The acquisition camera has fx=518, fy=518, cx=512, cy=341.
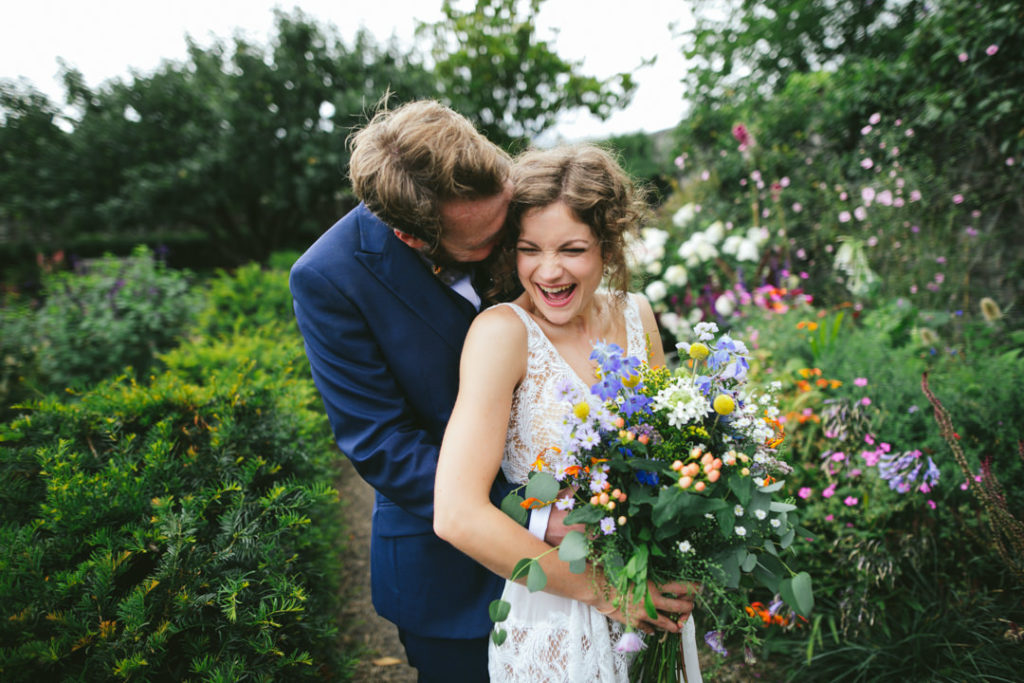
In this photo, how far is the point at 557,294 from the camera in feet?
5.21

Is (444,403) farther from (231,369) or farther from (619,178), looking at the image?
(231,369)

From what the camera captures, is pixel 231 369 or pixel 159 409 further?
pixel 231 369

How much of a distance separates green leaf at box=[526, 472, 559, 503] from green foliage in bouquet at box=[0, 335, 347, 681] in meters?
1.07

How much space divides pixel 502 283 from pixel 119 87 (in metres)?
15.4

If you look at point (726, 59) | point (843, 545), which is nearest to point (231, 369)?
point (843, 545)

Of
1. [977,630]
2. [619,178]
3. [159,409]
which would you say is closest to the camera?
[619,178]

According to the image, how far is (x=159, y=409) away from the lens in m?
2.23

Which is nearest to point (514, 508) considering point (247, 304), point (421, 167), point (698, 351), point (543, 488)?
point (543, 488)

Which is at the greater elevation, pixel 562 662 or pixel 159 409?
pixel 159 409

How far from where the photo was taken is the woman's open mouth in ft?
5.15

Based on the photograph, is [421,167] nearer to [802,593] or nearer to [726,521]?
[726,521]

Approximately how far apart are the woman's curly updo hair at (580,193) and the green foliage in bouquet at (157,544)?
4.23 ft

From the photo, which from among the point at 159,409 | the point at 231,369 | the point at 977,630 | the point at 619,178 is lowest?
the point at 977,630


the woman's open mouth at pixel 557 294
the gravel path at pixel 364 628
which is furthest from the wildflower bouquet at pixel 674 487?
the gravel path at pixel 364 628
